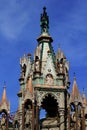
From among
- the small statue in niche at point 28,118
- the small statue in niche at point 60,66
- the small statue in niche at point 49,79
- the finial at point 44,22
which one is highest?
the finial at point 44,22

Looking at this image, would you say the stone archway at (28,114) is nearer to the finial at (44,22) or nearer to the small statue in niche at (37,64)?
the small statue in niche at (37,64)

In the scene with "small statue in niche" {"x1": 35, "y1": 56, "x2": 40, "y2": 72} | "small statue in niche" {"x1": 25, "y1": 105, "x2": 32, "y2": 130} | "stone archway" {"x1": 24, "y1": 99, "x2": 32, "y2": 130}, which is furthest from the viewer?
"small statue in niche" {"x1": 35, "y1": 56, "x2": 40, "y2": 72}

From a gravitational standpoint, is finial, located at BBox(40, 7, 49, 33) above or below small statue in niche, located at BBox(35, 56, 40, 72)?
above

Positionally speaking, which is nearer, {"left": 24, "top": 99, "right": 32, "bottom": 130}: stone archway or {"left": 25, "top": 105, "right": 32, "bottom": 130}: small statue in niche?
{"left": 24, "top": 99, "right": 32, "bottom": 130}: stone archway

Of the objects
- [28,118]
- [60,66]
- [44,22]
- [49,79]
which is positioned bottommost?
[28,118]

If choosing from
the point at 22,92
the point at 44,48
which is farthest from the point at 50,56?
the point at 22,92

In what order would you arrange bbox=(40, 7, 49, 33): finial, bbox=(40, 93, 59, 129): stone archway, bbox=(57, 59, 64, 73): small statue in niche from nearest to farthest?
1. bbox=(40, 93, 59, 129): stone archway
2. bbox=(57, 59, 64, 73): small statue in niche
3. bbox=(40, 7, 49, 33): finial

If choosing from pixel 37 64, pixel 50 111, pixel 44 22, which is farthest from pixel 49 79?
pixel 44 22

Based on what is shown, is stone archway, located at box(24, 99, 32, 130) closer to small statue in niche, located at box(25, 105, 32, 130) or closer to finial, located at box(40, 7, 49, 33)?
small statue in niche, located at box(25, 105, 32, 130)

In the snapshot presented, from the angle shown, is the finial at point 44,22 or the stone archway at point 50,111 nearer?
the stone archway at point 50,111

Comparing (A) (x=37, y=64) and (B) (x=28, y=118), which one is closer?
(B) (x=28, y=118)

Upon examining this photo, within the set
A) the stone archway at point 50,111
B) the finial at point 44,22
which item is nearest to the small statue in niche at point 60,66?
the stone archway at point 50,111

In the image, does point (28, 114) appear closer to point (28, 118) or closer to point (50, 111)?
point (28, 118)

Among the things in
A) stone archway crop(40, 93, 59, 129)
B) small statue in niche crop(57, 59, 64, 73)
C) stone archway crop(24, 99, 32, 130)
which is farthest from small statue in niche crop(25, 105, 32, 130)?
small statue in niche crop(57, 59, 64, 73)
